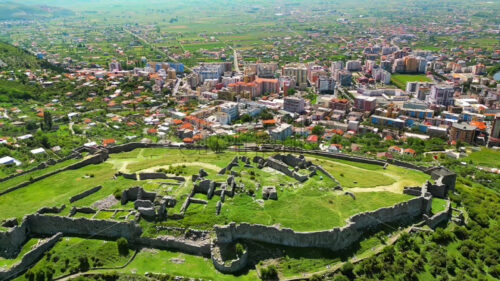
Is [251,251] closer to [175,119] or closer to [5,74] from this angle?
[175,119]

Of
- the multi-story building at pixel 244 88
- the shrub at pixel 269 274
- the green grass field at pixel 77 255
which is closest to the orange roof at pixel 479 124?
the multi-story building at pixel 244 88

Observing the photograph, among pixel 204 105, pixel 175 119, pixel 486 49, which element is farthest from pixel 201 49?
pixel 486 49

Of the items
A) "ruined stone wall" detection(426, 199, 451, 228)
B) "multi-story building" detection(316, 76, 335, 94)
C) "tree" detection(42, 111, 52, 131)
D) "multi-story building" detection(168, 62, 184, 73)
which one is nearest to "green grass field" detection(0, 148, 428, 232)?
"ruined stone wall" detection(426, 199, 451, 228)

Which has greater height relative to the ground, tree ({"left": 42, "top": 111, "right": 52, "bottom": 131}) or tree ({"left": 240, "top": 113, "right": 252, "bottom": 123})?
tree ({"left": 42, "top": 111, "right": 52, "bottom": 131})

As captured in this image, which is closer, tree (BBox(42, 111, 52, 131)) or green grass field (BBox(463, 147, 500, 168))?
green grass field (BBox(463, 147, 500, 168))

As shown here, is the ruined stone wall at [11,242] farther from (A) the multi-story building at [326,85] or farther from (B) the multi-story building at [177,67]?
(B) the multi-story building at [177,67]

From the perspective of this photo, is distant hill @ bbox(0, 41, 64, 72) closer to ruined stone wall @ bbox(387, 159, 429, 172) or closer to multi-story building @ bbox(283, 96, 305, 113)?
multi-story building @ bbox(283, 96, 305, 113)

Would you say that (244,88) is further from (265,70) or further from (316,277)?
(316,277)
